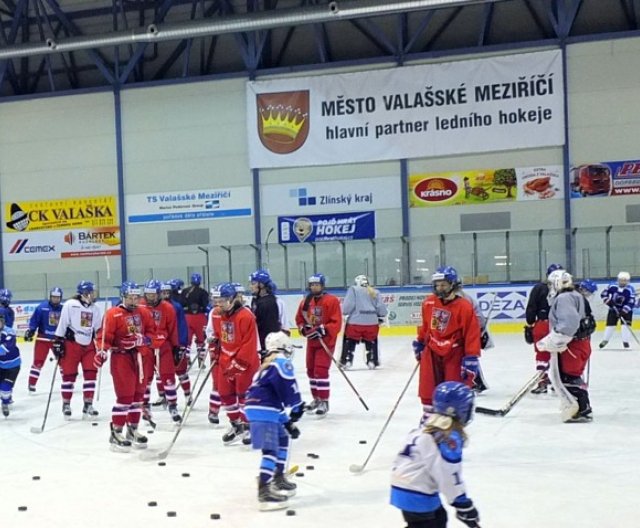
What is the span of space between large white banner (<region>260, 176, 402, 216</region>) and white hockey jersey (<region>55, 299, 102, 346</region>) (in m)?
10.8

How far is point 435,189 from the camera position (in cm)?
1720

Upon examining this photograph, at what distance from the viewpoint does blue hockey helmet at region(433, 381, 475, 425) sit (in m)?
2.77

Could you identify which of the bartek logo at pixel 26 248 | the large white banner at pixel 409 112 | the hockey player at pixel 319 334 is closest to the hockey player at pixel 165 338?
the hockey player at pixel 319 334

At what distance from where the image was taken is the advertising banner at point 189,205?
1839 centimetres

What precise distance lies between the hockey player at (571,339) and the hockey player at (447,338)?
4.68 feet

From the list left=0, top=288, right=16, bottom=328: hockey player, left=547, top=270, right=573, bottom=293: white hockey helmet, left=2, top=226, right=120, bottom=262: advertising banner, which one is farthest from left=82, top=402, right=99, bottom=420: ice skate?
left=2, top=226, right=120, bottom=262: advertising banner

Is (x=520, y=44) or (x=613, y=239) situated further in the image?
(x=520, y=44)

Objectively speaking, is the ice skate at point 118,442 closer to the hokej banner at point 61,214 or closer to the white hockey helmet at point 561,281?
the white hockey helmet at point 561,281

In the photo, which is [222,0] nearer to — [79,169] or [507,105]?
[79,169]

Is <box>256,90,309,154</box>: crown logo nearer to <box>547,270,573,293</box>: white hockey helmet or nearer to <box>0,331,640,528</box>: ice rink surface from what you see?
<box>0,331,640,528</box>: ice rink surface

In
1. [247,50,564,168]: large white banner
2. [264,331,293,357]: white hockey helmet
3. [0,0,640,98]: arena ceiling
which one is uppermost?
[0,0,640,98]: arena ceiling

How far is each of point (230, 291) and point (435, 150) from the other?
12.4m

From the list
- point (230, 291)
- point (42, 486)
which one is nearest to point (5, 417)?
point (42, 486)

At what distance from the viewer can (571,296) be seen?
6.27 m
